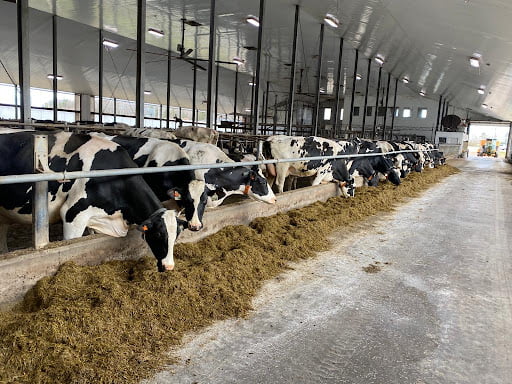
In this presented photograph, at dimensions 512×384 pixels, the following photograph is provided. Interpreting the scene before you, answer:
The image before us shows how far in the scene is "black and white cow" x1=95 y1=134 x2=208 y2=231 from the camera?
4.67 m

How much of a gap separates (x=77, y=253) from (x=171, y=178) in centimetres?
189

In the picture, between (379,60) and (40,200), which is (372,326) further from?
(379,60)

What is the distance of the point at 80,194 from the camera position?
12.8 feet

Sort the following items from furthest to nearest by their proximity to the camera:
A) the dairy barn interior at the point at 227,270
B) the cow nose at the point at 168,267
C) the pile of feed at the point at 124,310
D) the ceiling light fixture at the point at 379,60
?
1. the ceiling light fixture at the point at 379,60
2. the cow nose at the point at 168,267
3. the dairy barn interior at the point at 227,270
4. the pile of feed at the point at 124,310

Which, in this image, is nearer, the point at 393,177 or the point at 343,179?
the point at 343,179

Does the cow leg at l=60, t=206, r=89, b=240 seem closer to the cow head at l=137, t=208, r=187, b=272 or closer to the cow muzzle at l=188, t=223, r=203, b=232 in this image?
the cow head at l=137, t=208, r=187, b=272

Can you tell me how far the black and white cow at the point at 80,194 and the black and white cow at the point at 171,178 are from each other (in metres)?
0.54

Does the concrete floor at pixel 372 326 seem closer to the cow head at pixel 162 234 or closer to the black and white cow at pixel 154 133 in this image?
the cow head at pixel 162 234

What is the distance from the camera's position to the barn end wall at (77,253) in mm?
2945

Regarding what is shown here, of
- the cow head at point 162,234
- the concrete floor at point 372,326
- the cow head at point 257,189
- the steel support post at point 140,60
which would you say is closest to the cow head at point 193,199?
the cow head at point 162,234

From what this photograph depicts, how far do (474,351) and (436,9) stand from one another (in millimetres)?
10784

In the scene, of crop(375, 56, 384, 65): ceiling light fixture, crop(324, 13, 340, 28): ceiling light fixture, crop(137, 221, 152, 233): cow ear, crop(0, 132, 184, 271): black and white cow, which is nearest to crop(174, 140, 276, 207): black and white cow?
crop(0, 132, 184, 271): black and white cow

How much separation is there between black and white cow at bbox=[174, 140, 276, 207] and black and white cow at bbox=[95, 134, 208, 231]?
2.81 ft

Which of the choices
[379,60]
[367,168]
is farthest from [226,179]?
[379,60]
